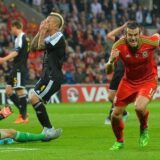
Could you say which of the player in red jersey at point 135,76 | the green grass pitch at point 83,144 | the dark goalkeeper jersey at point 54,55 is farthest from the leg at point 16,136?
the player in red jersey at point 135,76

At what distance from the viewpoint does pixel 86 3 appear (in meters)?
37.6

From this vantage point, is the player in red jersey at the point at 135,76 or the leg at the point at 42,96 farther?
the leg at the point at 42,96

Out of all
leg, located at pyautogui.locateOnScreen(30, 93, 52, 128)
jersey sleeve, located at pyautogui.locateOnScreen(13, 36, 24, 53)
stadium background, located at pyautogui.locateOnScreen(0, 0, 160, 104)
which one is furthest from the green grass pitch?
stadium background, located at pyautogui.locateOnScreen(0, 0, 160, 104)

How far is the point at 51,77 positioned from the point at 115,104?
68.8 inches

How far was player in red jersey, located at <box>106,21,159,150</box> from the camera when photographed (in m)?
12.0

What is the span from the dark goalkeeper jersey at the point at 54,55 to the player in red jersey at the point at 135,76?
1.65 meters

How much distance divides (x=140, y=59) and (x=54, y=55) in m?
2.03

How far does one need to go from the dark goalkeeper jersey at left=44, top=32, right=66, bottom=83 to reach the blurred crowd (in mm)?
14795

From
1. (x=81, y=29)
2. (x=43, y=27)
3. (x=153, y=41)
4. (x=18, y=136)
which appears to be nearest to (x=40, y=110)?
(x=18, y=136)

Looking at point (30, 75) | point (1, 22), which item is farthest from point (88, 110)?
point (1, 22)

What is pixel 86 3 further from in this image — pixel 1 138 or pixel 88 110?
pixel 1 138

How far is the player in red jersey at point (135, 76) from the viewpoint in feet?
39.4

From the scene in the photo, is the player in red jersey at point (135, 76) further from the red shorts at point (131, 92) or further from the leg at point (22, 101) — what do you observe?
the leg at point (22, 101)

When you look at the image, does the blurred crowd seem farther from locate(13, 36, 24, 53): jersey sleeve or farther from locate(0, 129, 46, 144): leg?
locate(0, 129, 46, 144): leg
